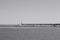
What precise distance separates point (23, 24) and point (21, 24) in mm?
3630

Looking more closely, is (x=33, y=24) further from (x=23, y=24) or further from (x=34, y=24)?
(x=23, y=24)

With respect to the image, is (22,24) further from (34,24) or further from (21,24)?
(34,24)

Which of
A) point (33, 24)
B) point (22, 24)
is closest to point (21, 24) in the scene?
point (22, 24)

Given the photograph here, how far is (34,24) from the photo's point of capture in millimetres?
164375

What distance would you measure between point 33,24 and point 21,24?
60.8 feet

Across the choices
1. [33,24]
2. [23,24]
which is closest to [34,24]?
[33,24]

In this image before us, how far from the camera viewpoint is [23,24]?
527 feet

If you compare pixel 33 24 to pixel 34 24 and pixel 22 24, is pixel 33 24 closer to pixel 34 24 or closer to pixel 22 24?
pixel 34 24

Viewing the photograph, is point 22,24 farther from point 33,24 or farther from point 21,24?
point 33,24

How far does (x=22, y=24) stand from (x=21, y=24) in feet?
5.03

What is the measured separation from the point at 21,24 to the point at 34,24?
19.9 meters

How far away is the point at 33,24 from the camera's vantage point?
16450 centimetres

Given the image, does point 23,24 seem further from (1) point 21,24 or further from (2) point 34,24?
(2) point 34,24

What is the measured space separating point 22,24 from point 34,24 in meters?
18.4
